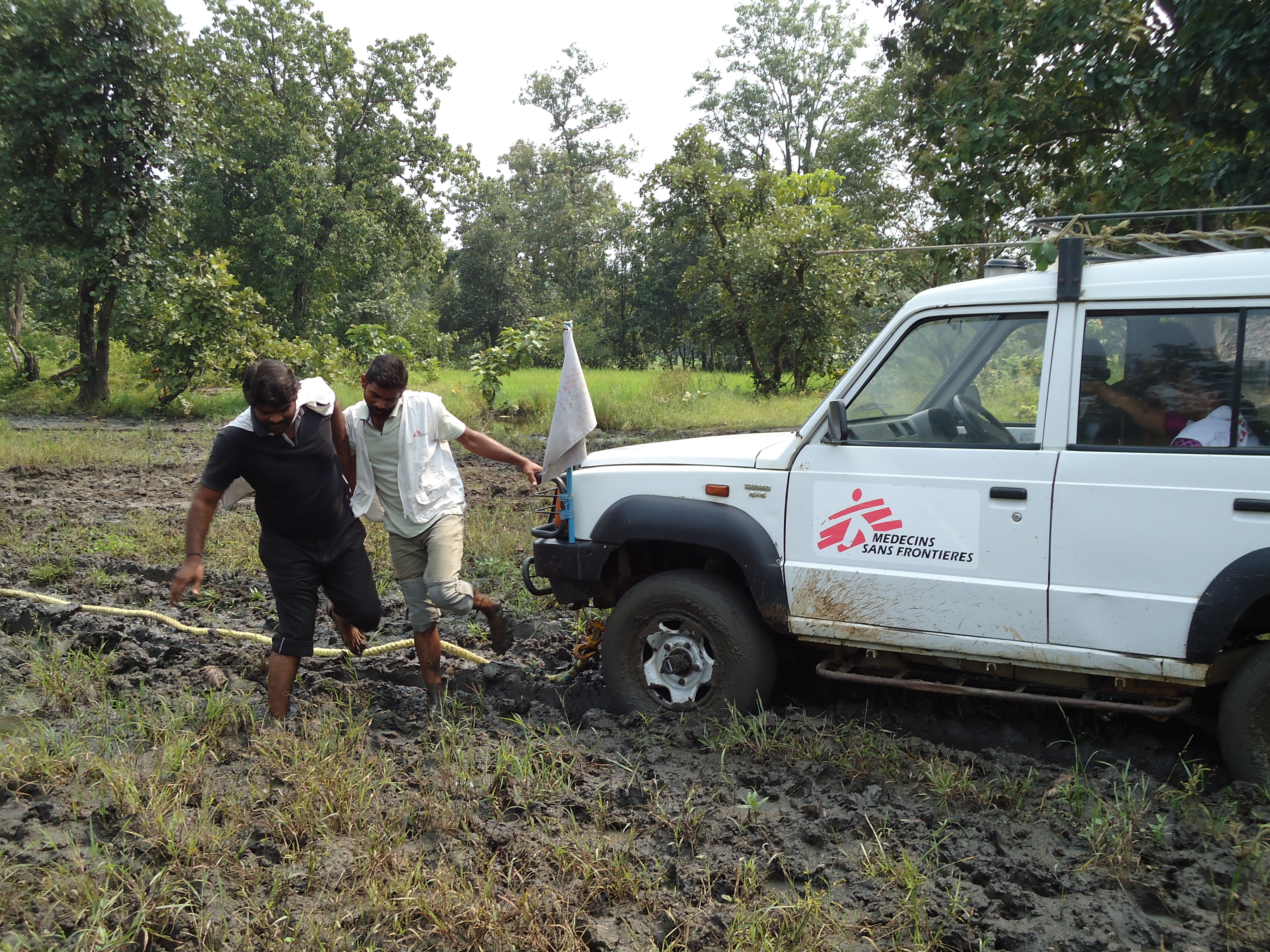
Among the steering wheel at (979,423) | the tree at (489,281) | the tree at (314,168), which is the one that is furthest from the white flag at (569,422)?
the tree at (489,281)

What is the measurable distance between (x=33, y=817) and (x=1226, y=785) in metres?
4.69

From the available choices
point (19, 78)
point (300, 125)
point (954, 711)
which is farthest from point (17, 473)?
point (300, 125)

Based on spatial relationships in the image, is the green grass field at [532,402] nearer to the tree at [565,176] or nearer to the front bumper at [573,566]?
the front bumper at [573,566]

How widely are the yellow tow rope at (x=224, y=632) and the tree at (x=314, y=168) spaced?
80.6 feet

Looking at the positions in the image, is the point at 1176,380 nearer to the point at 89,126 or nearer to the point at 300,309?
the point at 89,126

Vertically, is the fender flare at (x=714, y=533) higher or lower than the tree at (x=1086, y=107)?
lower

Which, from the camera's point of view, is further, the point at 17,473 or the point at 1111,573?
the point at 17,473

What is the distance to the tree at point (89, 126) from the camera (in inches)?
666

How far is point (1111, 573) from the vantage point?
144 inches

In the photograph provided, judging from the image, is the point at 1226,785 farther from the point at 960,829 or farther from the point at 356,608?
the point at 356,608

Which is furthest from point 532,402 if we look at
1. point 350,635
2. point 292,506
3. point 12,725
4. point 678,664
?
point 678,664

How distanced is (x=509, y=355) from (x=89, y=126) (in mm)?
8904

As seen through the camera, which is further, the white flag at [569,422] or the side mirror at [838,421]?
the white flag at [569,422]

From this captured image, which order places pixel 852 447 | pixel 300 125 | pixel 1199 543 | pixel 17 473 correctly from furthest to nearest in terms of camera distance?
pixel 300 125
pixel 17 473
pixel 852 447
pixel 1199 543
